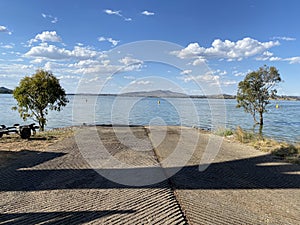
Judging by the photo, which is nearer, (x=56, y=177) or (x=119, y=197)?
(x=119, y=197)

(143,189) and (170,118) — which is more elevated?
(143,189)

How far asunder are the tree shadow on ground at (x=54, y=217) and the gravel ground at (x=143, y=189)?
2 cm

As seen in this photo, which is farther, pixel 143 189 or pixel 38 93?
pixel 38 93

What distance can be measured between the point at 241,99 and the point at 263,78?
3667 millimetres

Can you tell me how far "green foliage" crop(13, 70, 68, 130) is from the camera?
1634cm

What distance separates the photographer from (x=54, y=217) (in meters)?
4.30

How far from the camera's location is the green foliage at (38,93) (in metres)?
16.3

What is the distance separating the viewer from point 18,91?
16.3 m

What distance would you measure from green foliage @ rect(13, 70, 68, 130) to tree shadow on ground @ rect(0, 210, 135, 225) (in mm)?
13467

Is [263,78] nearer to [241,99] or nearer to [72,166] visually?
[241,99]

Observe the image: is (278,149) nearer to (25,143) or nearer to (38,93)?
(25,143)

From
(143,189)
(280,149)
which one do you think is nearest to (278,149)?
(280,149)

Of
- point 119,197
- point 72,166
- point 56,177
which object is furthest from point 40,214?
point 72,166

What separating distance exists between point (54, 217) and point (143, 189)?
6.92 feet
